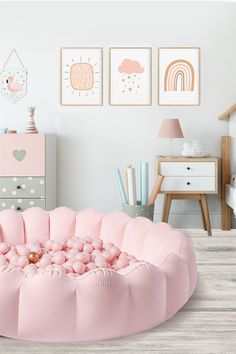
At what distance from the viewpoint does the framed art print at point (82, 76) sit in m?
5.14

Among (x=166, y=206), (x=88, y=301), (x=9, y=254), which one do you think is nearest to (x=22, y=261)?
(x=9, y=254)

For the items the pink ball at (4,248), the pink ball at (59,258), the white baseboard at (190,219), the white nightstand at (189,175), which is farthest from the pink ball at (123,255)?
the white baseboard at (190,219)

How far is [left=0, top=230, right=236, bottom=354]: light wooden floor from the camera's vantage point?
2115 mm

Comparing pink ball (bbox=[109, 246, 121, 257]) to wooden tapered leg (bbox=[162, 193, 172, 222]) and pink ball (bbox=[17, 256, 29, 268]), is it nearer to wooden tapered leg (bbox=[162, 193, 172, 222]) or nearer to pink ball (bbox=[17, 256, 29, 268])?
pink ball (bbox=[17, 256, 29, 268])

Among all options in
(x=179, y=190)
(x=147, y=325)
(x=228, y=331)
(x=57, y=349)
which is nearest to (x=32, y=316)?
(x=57, y=349)

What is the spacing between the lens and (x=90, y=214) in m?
3.63

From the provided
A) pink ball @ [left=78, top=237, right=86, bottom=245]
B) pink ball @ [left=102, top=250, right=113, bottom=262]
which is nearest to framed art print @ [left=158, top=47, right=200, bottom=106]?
pink ball @ [left=78, top=237, right=86, bottom=245]

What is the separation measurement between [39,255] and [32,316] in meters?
1.10

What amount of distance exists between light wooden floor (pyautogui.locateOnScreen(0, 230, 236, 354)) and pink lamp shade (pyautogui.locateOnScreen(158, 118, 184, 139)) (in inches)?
75.4

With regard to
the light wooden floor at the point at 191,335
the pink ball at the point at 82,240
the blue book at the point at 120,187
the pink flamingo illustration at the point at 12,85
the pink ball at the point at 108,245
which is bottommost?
the light wooden floor at the point at 191,335

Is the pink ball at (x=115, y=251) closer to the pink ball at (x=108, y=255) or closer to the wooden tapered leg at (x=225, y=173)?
the pink ball at (x=108, y=255)

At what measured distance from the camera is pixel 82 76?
5.16 m

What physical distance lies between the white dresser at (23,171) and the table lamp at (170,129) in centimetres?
102

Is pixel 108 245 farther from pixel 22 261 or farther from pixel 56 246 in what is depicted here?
pixel 22 261
